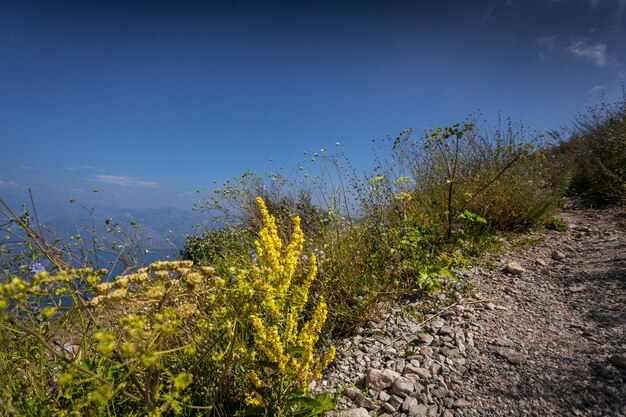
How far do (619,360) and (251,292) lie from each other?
2260 mm

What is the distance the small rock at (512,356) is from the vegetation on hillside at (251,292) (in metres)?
0.82

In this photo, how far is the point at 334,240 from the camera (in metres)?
3.91

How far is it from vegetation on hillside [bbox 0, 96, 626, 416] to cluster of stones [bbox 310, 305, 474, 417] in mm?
189

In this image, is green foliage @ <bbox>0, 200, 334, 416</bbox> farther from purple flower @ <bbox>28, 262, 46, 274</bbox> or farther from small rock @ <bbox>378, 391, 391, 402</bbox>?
small rock @ <bbox>378, 391, 391, 402</bbox>

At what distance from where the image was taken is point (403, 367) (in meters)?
2.27

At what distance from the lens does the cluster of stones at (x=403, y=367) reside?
1950 mm

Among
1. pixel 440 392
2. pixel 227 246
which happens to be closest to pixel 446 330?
Answer: pixel 440 392

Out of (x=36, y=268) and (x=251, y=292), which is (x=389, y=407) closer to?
(x=251, y=292)

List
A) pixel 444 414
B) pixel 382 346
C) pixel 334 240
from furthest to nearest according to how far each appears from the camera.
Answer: pixel 334 240, pixel 382 346, pixel 444 414

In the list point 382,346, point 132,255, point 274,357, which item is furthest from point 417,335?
point 132,255

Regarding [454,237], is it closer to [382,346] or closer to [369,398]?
[382,346]

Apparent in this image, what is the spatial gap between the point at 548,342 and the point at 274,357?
201 cm

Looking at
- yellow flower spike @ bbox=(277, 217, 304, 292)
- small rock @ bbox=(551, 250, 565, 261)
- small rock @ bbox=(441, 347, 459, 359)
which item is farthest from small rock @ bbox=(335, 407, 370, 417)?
small rock @ bbox=(551, 250, 565, 261)

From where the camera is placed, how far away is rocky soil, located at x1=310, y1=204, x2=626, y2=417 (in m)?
1.83
